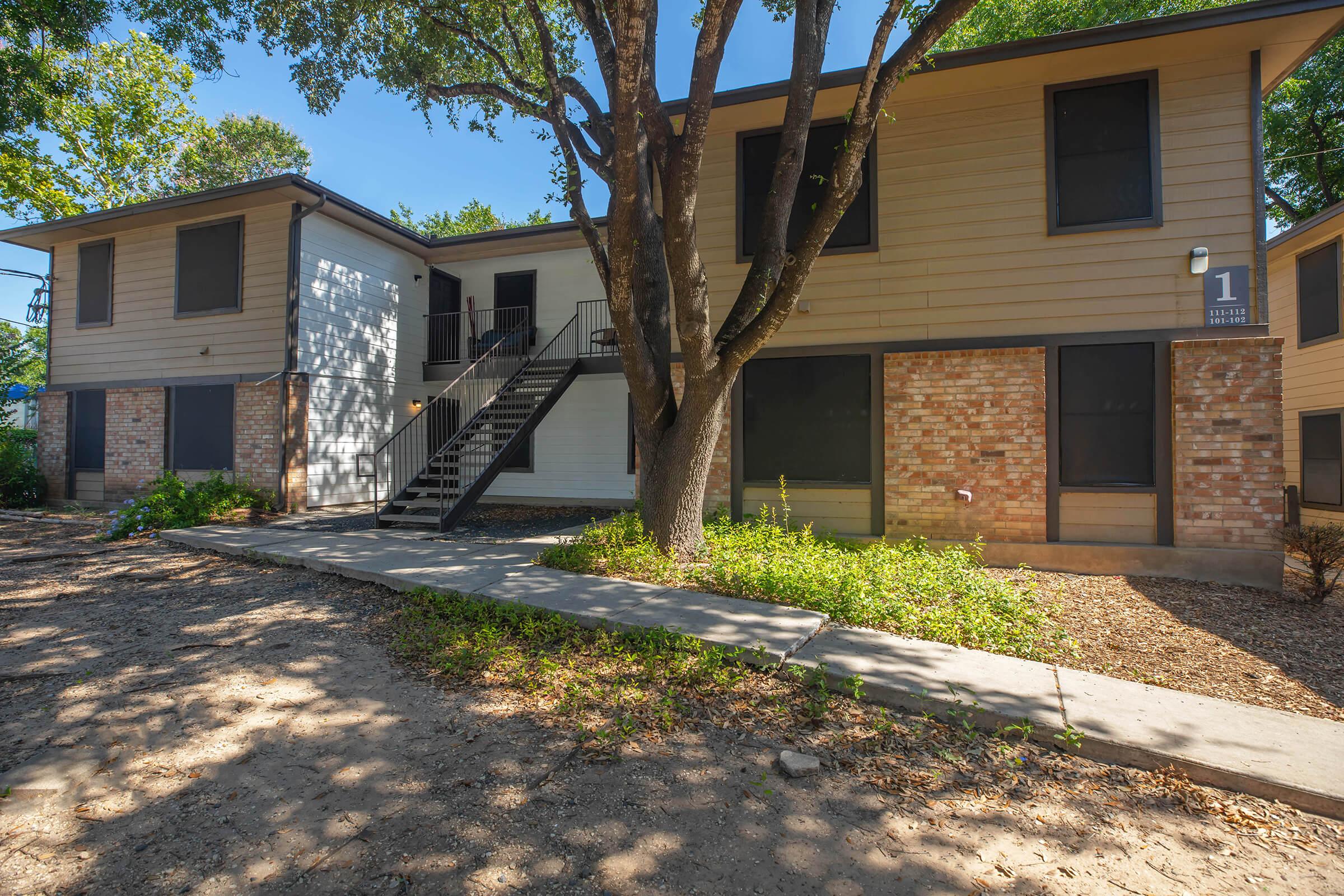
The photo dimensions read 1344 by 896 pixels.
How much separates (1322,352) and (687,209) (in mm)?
10760

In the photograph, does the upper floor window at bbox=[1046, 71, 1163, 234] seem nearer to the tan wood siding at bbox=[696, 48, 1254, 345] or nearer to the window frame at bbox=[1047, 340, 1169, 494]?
the tan wood siding at bbox=[696, 48, 1254, 345]

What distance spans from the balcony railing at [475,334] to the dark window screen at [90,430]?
6.10 m

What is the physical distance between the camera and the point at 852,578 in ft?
17.1

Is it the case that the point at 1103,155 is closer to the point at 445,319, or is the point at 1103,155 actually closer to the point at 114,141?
the point at 445,319

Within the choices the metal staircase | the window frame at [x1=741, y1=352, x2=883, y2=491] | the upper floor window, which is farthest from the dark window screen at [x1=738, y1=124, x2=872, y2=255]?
the metal staircase

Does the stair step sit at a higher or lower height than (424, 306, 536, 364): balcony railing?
lower

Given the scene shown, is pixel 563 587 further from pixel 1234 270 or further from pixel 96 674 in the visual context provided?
pixel 1234 270

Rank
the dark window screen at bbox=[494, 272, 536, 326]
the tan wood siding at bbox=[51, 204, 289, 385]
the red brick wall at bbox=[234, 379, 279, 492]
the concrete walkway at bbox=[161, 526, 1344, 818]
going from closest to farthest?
the concrete walkway at bbox=[161, 526, 1344, 818] < the red brick wall at bbox=[234, 379, 279, 492] < the tan wood siding at bbox=[51, 204, 289, 385] < the dark window screen at bbox=[494, 272, 536, 326]

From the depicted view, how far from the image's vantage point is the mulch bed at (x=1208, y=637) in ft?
12.7

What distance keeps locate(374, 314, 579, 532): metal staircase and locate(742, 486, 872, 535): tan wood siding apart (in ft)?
13.3

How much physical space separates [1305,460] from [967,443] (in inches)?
283

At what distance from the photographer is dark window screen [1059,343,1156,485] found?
6.91m

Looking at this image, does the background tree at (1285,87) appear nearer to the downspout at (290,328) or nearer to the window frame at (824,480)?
the window frame at (824,480)

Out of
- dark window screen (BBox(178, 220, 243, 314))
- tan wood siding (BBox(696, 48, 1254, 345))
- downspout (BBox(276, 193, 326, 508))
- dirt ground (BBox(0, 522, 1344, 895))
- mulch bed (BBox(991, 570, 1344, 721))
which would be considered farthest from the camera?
dark window screen (BBox(178, 220, 243, 314))
